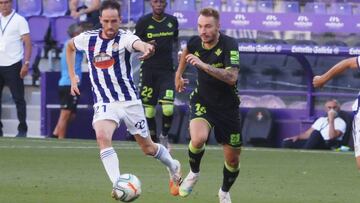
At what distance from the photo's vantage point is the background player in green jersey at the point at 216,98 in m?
10.4

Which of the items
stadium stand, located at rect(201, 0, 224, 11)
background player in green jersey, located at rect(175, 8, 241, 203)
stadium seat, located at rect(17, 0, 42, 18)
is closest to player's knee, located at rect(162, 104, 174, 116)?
stadium stand, located at rect(201, 0, 224, 11)

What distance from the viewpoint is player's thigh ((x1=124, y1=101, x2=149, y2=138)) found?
10.6 meters

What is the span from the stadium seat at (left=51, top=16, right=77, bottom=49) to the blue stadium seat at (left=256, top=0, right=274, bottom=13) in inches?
162

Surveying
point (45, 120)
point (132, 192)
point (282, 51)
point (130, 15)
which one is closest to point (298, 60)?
point (282, 51)

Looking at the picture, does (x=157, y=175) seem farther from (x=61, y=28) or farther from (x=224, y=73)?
(x=61, y=28)

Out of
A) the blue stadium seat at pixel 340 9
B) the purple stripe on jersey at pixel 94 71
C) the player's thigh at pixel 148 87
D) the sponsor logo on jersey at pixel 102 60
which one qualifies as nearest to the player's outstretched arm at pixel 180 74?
the sponsor logo on jersey at pixel 102 60

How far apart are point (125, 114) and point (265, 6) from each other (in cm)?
1100

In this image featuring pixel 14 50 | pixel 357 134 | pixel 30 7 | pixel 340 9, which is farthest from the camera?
pixel 30 7

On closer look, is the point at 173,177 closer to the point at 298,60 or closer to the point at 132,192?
the point at 132,192

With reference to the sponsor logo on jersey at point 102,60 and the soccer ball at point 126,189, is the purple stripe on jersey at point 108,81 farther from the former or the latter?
the soccer ball at point 126,189

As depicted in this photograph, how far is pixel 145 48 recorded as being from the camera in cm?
1012

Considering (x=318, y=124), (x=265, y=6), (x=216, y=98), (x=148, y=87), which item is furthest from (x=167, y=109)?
(x=216, y=98)

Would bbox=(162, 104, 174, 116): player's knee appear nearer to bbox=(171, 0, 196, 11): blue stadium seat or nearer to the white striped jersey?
bbox=(171, 0, 196, 11): blue stadium seat

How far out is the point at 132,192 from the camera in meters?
9.66
